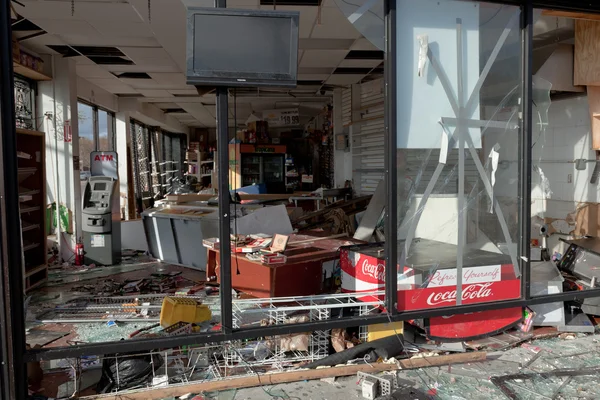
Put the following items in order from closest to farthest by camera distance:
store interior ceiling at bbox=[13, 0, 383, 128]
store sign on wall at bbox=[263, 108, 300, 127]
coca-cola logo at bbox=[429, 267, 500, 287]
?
coca-cola logo at bbox=[429, 267, 500, 287]
store interior ceiling at bbox=[13, 0, 383, 128]
store sign on wall at bbox=[263, 108, 300, 127]

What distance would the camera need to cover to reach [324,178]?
1280 cm

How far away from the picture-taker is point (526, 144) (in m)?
3.63

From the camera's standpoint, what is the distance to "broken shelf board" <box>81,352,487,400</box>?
293 cm

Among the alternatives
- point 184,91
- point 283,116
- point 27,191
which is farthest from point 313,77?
point 27,191

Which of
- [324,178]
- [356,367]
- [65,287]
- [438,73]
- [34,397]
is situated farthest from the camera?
[324,178]

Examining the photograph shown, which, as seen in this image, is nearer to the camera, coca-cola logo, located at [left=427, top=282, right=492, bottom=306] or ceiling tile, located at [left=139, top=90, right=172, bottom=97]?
coca-cola logo, located at [left=427, top=282, right=492, bottom=306]

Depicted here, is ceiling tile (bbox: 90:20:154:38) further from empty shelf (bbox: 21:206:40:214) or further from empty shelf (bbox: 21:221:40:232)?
empty shelf (bbox: 21:221:40:232)

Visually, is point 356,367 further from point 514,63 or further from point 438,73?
point 514,63

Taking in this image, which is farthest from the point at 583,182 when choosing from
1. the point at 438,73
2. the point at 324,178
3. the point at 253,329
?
the point at 324,178

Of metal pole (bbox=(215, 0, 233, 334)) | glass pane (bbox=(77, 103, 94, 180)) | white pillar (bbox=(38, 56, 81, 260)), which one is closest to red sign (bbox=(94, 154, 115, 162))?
white pillar (bbox=(38, 56, 81, 260))

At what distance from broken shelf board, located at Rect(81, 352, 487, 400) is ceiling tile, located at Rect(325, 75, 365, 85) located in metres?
6.46

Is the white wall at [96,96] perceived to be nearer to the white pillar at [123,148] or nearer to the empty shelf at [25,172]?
the white pillar at [123,148]

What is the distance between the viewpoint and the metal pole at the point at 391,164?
333 centimetres

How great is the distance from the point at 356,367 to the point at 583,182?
3.69 meters
